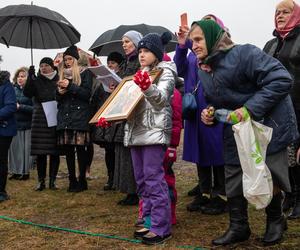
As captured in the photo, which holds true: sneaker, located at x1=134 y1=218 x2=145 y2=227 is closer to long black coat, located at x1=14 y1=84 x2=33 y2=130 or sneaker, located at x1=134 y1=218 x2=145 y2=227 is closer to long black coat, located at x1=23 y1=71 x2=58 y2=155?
long black coat, located at x1=23 y1=71 x2=58 y2=155

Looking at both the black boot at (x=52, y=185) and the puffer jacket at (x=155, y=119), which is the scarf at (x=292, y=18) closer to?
the puffer jacket at (x=155, y=119)

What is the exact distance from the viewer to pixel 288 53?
4219 mm

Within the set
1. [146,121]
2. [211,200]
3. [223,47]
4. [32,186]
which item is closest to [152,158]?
[146,121]

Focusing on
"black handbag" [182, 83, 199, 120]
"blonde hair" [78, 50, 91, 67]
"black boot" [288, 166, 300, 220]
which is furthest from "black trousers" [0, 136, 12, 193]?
"black boot" [288, 166, 300, 220]

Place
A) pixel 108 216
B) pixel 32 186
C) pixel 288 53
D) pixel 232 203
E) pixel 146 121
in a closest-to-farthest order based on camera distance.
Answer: pixel 232 203 < pixel 146 121 < pixel 288 53 < pixel 108 216 < pixel 32 186

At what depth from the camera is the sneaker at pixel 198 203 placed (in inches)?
189

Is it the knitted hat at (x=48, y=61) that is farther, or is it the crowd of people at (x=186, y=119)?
the knitted hat at (x=48, y=61)

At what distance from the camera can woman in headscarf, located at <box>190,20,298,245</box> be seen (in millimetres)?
3115

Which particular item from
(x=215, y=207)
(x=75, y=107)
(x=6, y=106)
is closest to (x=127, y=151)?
(x=215, y=207)

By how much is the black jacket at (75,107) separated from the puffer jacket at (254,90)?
9.00 ft

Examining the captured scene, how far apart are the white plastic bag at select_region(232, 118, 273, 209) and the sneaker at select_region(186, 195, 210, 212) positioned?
1.78 m

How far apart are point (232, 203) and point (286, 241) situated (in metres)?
0.57

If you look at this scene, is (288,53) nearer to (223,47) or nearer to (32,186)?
(223,47)

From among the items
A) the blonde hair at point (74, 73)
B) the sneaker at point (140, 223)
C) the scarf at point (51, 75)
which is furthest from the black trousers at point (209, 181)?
the scarf at point (51, 75)
